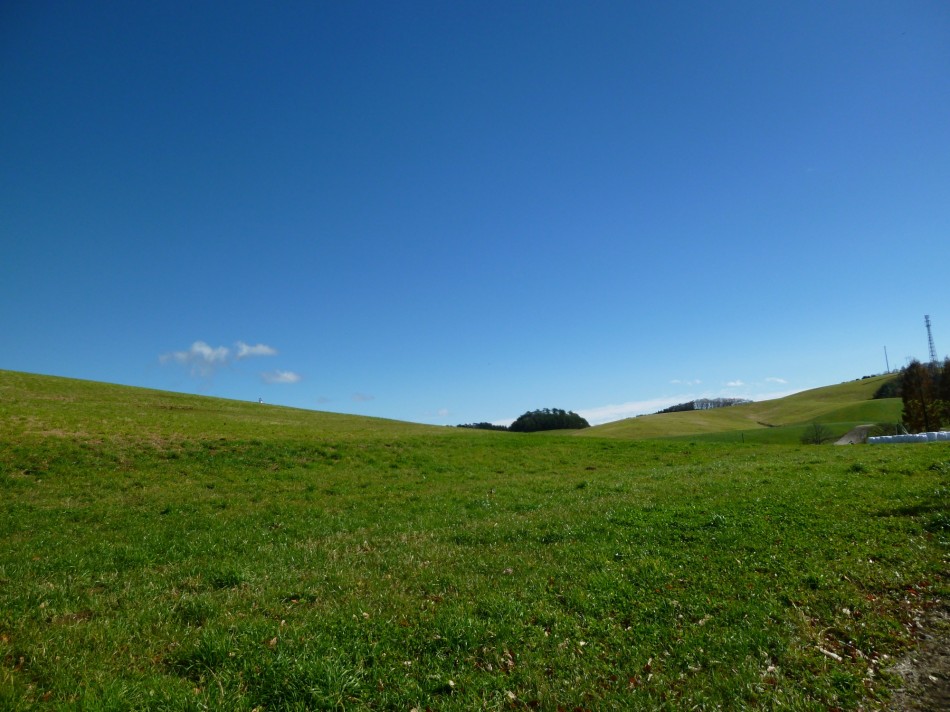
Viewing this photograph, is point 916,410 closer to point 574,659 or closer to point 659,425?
point 659,425

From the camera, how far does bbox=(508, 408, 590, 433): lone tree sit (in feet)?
510

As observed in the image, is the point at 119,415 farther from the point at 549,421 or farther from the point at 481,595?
the point at 549,421

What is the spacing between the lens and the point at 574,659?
23.6 feet

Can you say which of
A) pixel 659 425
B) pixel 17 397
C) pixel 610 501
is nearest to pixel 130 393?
pixel 17 397

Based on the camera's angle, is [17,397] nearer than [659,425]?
Yes

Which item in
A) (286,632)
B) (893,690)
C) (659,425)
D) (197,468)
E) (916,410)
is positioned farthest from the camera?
(659,425)

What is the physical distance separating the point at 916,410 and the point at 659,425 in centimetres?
5239

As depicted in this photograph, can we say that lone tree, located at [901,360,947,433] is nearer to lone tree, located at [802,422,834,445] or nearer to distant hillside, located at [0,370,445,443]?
lone tree, located at [802,422,834,445]

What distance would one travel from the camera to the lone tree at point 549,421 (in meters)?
155

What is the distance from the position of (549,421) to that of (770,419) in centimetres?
6463

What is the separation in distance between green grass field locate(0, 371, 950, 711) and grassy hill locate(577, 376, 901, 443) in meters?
90.4

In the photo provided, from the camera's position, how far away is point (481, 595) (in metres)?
9.23

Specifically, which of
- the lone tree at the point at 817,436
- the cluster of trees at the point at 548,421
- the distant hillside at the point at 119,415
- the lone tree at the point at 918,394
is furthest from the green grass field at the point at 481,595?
the cluster of trees at the point at 548,421

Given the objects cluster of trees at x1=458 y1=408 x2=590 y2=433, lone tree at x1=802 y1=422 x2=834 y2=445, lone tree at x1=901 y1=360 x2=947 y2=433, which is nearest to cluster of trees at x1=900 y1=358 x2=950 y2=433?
lone tree at x1=901 y1=360 x2=947 y2=433
